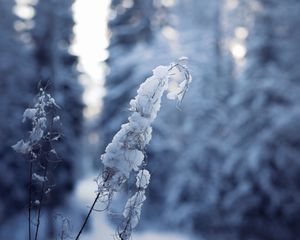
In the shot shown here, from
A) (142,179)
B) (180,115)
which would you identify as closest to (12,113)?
(180,115)

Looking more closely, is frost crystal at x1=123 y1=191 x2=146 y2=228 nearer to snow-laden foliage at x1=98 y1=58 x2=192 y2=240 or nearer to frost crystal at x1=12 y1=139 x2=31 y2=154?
snow-laden foliage at x1=98 y1=58 x2=192 y2=240

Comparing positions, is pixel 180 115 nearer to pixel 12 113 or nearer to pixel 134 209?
pixel 12 113

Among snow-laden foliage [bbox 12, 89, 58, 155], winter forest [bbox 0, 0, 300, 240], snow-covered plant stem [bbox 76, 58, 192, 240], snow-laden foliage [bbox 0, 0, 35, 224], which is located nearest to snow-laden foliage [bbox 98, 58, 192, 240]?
snow-covered plant stem [bbox 76, 58, 192, 240]

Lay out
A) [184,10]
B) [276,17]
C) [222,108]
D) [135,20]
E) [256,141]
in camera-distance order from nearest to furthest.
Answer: [256,141]
[276,17]
[222,108]
[135,20]
[184,10]

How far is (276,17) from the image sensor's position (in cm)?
1611

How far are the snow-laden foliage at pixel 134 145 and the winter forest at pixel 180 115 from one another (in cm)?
787

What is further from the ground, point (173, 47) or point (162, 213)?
point (173, 47)

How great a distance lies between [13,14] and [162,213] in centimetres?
1237

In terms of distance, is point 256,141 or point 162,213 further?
point 162,213

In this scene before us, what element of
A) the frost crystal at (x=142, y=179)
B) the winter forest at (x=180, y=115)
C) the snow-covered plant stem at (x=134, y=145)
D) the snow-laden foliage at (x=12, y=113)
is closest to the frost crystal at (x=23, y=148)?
the snow-covered plant stem at (x=134, y=145)

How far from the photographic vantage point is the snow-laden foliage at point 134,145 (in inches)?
117

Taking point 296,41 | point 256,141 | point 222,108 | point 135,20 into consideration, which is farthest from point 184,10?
point 256,141

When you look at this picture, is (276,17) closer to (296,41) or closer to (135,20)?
(296,41)

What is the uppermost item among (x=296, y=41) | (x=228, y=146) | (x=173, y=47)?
(x=173, y=47)
